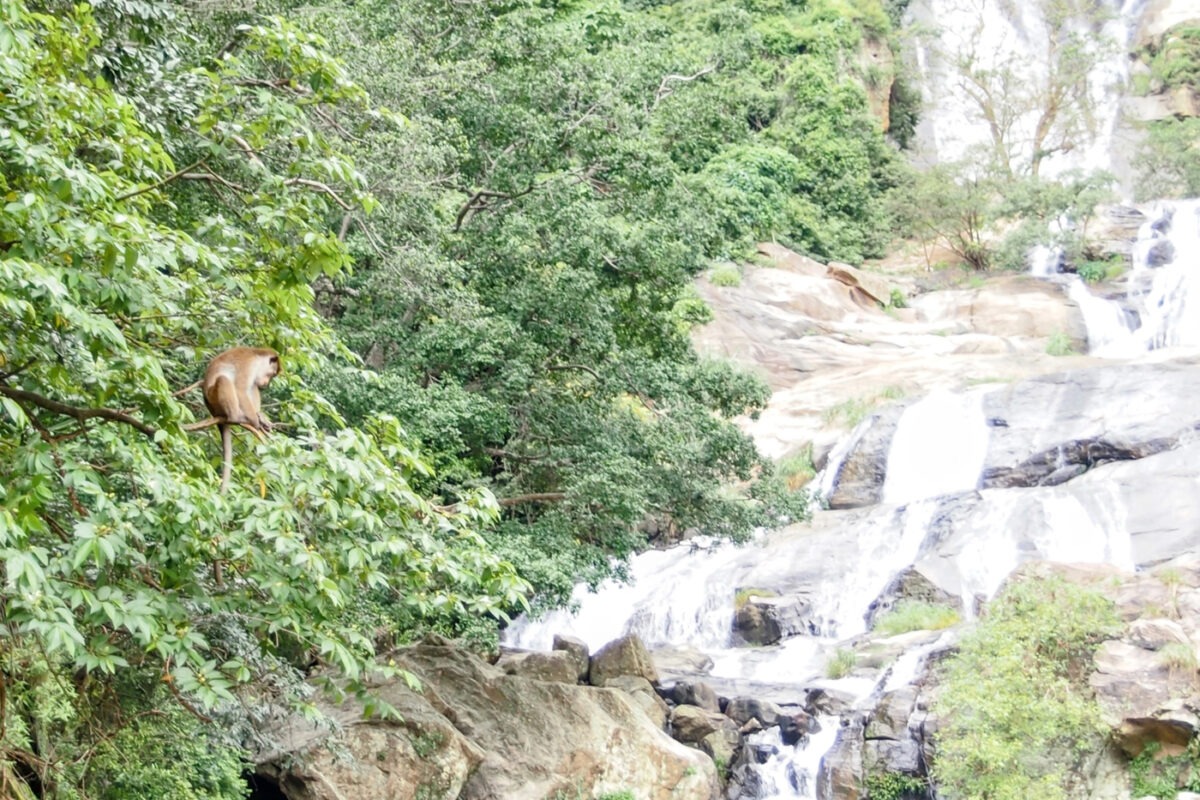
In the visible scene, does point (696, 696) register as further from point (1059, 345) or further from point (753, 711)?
point (1059, 345)

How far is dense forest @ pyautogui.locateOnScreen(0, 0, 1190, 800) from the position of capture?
6.74 meters

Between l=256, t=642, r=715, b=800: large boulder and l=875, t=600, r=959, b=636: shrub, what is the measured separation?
511 cm

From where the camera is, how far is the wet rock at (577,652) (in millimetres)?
18625

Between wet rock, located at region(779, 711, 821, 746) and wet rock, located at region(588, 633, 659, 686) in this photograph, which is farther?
wet rock, located at region(588, 633, 659, 686)

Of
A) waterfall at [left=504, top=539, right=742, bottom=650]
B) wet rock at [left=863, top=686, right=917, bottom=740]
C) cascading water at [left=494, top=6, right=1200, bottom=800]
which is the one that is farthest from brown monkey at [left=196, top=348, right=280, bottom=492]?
waterfall at [left=504, top=539, right=742, bottom=650]

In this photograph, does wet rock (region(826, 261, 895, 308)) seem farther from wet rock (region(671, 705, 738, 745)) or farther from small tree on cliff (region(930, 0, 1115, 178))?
wet rock (region(671, 705, 738, 745))

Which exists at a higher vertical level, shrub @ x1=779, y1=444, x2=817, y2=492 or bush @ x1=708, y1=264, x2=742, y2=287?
bush @ x1=708, y1=264, x2=742, y2=287

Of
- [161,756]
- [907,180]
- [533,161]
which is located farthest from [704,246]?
[907,180]

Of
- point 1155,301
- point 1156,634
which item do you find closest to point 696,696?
point 1156,634

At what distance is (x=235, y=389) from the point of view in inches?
251

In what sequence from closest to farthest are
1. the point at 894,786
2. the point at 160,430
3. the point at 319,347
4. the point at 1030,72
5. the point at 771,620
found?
the point at 160,430, the point at 319,347, the point at 894,786, the point at 771,620, the point at 1030,72

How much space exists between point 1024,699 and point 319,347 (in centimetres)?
895

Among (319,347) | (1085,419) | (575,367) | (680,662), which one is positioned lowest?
(680,662)

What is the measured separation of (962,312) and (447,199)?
20135mm
